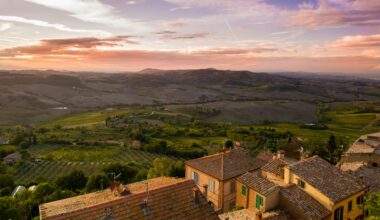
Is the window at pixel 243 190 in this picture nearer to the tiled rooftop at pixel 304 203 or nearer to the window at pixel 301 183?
the tiled rooftop at pixel 304 203

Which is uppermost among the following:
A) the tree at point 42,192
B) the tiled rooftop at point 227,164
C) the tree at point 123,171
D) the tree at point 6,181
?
the tiled rooftop at point 227,164

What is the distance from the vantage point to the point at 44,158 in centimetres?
8019

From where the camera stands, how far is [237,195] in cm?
3084

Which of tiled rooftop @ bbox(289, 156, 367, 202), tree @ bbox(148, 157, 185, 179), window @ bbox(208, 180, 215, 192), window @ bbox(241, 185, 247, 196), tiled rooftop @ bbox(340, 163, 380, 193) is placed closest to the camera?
tiled rooftop @ bbox(289, 156, 367, 202)

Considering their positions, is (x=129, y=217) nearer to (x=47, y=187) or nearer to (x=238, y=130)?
(x=47, y=187)

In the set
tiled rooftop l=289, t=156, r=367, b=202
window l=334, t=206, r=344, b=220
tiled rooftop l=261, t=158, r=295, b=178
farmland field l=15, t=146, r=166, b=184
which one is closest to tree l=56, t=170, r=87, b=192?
farmland field l=15, t=146, r=166, b=184

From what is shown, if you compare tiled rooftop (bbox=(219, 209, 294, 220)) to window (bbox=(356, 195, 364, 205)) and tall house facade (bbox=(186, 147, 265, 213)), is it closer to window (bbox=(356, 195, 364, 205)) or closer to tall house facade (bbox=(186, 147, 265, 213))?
tall house facade (bbox=(186, 147, 265, 213))

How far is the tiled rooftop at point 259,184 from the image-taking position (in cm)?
2592

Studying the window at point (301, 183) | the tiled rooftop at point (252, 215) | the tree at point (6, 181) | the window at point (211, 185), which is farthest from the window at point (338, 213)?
the tree at point (6, 181)

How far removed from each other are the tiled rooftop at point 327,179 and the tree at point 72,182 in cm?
3692

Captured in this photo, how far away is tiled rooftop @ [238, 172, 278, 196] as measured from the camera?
25.9 metres

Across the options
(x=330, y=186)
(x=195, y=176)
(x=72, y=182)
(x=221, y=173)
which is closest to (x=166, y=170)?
(x=195, y=176)

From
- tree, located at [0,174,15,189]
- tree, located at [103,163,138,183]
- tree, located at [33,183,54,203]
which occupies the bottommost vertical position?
tree, located at [0,174,15,189]

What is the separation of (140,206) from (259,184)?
425 inches
